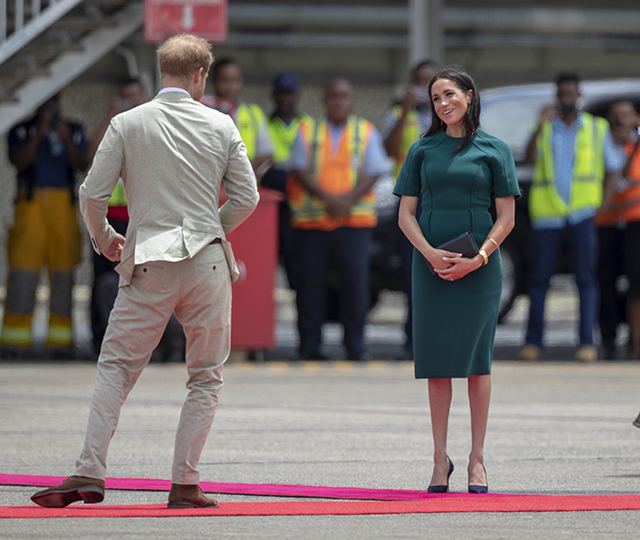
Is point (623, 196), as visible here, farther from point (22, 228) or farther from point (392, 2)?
point (392, 2)

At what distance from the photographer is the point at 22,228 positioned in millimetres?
10734

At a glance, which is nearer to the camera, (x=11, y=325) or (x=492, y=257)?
(x=492, y=257)

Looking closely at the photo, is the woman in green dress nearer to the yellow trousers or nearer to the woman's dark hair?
the woman's dark hair

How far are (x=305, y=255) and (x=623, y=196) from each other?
2659 millimetres

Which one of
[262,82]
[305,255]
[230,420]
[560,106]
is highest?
[262,82]

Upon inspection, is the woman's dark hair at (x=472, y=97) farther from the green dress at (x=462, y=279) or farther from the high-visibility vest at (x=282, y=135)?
the high-visibility vest at (x=282, y=135)

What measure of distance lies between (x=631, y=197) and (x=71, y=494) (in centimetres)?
719

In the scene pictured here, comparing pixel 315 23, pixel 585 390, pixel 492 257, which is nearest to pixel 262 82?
pixel 315 23

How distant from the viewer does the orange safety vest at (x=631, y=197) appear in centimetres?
1091

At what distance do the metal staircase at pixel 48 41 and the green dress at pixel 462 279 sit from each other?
7.05m

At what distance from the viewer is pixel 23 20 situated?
1264 centimetres

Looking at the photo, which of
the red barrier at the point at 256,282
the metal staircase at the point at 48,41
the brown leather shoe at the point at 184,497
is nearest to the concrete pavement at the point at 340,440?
the brown leather shoe at the point at 184,497

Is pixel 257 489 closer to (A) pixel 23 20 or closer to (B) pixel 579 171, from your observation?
(B) pixel 579 171

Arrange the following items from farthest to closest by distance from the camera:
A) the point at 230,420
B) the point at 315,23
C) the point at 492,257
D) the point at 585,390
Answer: the point at 315,23, the point at 585,390, the point at 230,420, the point at 492,257
